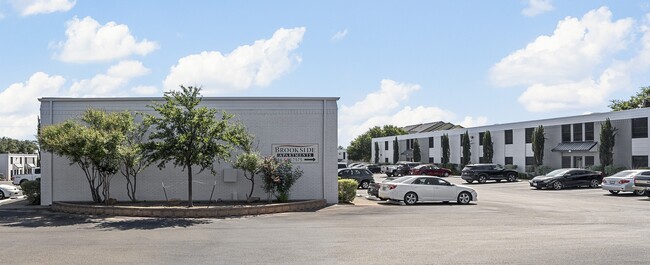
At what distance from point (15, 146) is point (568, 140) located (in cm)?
10534

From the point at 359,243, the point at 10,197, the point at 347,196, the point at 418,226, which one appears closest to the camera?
the point at 359,243

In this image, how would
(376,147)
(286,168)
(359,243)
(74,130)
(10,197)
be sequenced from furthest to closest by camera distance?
1. (376,147)
2. (10,197)
3. (286,168)
4. (74,130)
5. (359,243)

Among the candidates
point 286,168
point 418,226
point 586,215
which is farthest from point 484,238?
point 286,168

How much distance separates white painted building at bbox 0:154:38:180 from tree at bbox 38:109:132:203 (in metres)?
59.6

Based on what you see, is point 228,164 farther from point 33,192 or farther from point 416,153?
point 416,153

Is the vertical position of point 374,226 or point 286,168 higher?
point 286,168

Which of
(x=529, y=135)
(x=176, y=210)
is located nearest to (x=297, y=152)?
(x=176, y=210)

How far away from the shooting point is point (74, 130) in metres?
19.5

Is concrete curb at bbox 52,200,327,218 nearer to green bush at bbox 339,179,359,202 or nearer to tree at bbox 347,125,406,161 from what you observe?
green bush at bbox 339,179,359,202

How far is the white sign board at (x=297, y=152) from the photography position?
23500 millimetres

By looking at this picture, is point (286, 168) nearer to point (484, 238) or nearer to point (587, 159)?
point (484, 238)

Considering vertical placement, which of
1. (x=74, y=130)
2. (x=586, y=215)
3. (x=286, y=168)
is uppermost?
(x=74, y=130)

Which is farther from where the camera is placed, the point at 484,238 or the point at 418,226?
the point at 418,226

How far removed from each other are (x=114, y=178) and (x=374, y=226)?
11715 millimetres
